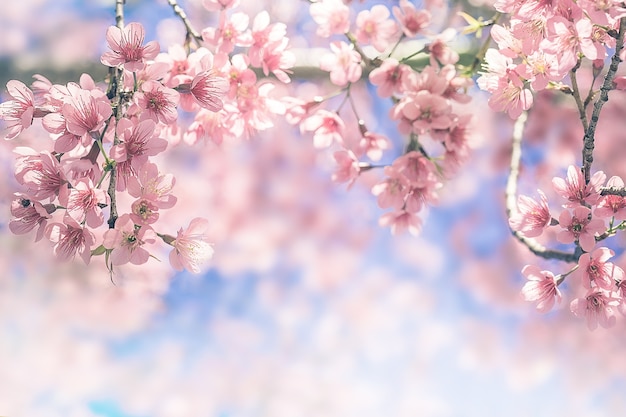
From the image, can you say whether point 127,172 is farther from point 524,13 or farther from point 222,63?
point 524,13

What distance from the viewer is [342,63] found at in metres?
1.10

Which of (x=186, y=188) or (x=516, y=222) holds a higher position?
(x=516, y=222)

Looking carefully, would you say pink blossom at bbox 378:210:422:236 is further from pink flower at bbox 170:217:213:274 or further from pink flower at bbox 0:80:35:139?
pink flower at bbox 0:80:35:139

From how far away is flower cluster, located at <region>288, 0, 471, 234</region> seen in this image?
3.41 ft

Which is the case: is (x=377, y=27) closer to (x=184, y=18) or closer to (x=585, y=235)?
(x=184, y=18)

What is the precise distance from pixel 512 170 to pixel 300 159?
2040mm

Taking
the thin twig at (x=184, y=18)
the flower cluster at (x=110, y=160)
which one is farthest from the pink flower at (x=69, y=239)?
the thin twig at (x=184, y=18)

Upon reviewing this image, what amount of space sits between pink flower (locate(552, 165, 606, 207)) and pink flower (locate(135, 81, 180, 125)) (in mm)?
588

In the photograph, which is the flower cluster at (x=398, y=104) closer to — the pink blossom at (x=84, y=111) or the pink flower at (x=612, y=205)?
the pink flower at (x=612, y=205)

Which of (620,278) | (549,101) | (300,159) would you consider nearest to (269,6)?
(300,159)

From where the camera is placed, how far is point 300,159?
332cm

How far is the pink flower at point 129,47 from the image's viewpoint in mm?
864

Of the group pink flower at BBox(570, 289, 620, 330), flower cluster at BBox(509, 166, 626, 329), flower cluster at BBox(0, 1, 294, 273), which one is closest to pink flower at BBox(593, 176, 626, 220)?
flower cluster at BBox(509, 166, 626, 329)

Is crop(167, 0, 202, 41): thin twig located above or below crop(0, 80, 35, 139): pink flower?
above
